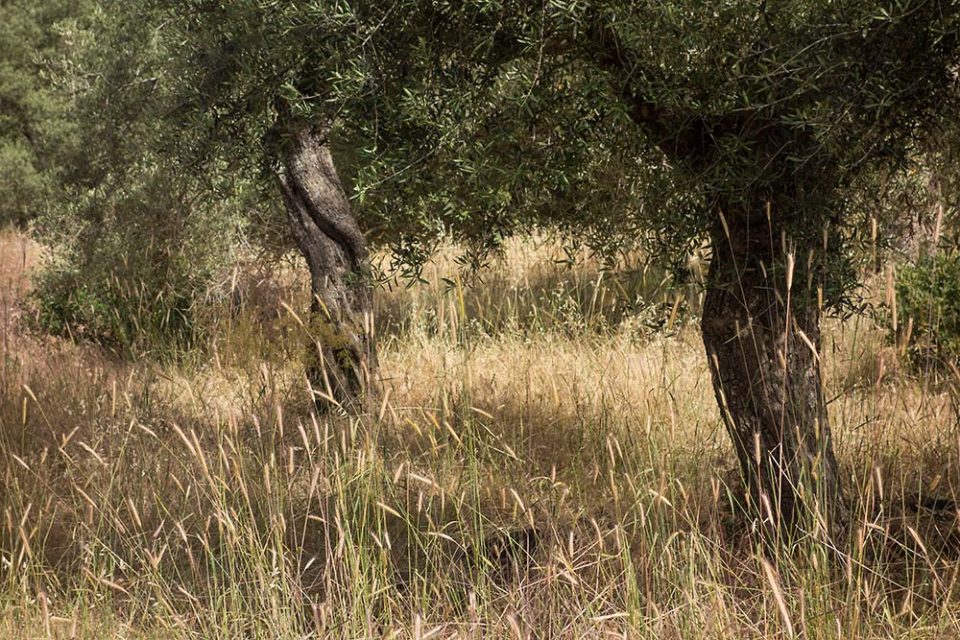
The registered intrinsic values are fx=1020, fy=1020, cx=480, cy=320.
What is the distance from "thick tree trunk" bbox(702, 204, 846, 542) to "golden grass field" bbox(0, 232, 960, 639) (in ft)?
0.73

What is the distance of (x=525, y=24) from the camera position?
14.2 ft

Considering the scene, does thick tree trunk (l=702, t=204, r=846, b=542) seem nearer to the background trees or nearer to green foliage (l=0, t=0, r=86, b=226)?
the background trees

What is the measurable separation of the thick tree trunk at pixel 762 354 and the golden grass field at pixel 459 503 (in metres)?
0.22

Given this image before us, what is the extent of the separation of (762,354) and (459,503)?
180 centimetres

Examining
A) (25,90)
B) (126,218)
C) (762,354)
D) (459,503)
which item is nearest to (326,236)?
(126,218)

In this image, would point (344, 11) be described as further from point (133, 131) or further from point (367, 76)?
point (133, 131)

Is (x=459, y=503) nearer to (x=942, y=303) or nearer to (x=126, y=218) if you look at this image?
(x=942, y=303)

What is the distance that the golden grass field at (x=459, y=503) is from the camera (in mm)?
3896

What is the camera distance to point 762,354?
513 centimetres

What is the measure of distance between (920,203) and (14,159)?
2399 cm

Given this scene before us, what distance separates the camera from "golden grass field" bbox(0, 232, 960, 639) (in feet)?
12.8

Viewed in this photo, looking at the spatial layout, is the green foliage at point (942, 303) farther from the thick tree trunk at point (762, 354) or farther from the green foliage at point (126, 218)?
the green foliage at point (126, 218)

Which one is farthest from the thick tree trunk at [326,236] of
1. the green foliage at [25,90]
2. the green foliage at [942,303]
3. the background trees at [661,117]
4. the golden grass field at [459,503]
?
the green foliage at [25,90]

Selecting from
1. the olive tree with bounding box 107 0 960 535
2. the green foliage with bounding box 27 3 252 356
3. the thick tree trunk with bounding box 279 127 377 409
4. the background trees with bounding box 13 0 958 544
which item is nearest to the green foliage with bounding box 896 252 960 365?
the background trees with bounding box 13 0 958 544
